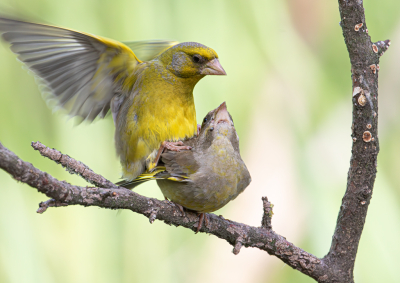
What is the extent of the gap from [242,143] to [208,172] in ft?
6.49

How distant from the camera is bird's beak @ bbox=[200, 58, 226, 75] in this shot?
200cm

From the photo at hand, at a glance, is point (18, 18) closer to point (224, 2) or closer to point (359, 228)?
point (359, 228)

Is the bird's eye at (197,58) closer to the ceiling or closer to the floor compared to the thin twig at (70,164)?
closer to the ceiling

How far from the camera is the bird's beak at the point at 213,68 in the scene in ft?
6.56

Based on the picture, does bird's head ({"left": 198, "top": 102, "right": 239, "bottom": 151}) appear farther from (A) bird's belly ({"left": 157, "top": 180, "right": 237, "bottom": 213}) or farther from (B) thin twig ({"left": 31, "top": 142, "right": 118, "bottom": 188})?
(B) thin twig ({"left": 31, "top": 142, "right": 118, "bottom": 188})

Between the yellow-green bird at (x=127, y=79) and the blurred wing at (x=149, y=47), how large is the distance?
547 millimetres

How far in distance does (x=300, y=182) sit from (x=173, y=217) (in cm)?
225

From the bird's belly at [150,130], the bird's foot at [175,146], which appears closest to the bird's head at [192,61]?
the bird's belly at [150,130]

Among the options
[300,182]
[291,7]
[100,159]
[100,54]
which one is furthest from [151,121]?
[291,7]

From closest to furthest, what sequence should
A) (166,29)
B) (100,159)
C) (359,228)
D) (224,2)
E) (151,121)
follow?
(359,228) → (151,121) → (100,159) → (166,29) → (224,2)

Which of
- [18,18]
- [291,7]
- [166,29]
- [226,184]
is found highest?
[291,7]

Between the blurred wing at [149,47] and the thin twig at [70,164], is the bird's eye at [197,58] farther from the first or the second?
the thin twig at [70,164]

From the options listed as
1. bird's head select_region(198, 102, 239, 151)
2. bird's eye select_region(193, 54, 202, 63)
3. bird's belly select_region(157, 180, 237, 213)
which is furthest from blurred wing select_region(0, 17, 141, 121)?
bird's belly select_region(157, 180, 237, 213)

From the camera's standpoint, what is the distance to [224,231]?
185 centimetres
